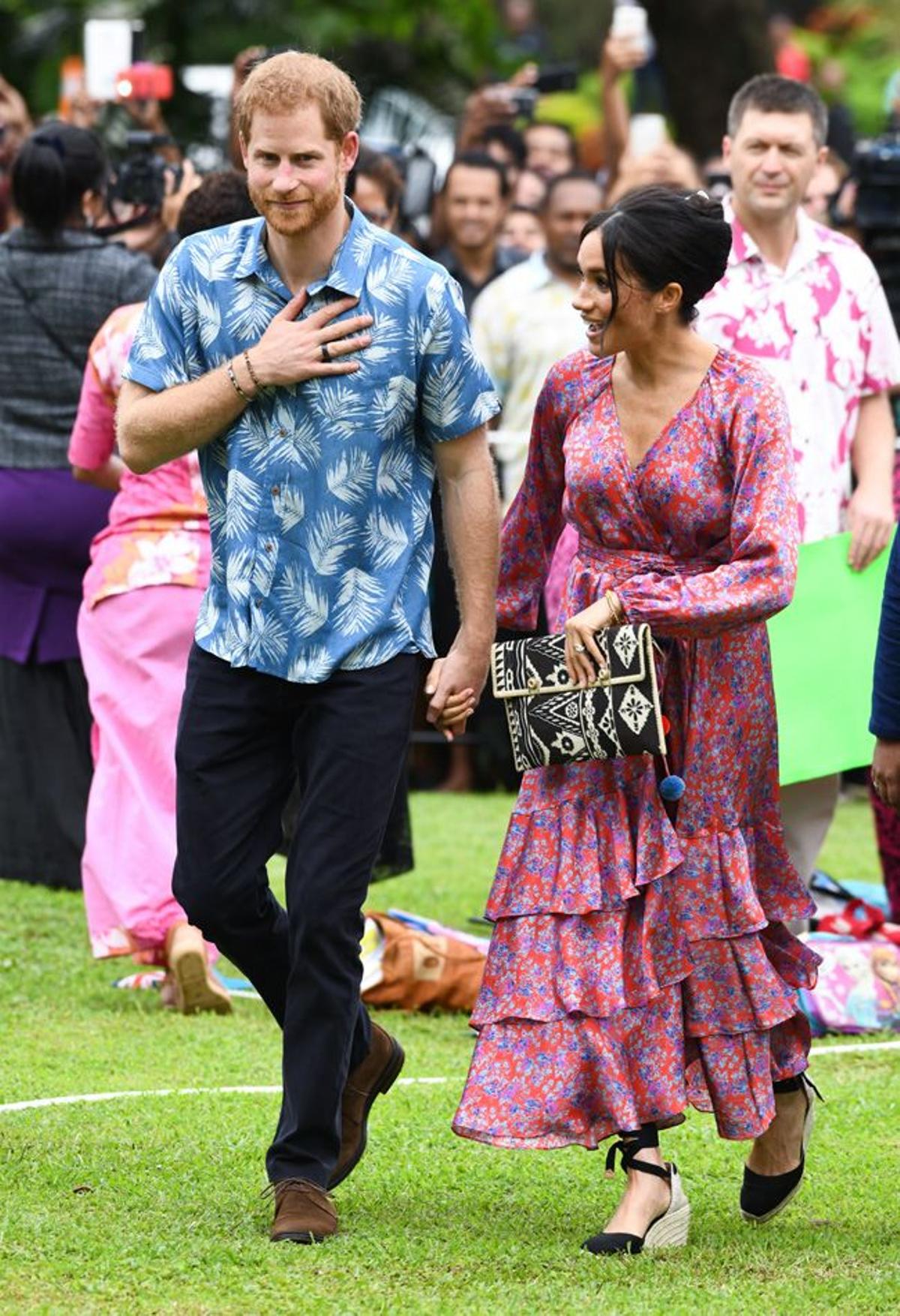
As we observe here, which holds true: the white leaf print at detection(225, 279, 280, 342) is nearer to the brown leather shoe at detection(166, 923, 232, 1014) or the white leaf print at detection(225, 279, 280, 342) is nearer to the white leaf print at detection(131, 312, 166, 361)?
the white leaf print at detection(131, 312, 166, 361)

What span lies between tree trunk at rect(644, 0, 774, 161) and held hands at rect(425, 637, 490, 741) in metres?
14.3

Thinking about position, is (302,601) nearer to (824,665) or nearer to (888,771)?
(888,771)

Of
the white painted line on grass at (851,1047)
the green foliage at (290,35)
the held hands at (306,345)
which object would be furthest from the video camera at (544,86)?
the held hands at (306,345)

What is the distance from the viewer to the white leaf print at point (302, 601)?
491cm

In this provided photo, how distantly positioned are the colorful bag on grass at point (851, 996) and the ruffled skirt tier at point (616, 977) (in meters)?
2.14

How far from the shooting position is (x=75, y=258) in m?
8.04

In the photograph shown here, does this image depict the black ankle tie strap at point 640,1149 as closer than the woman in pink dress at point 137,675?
Yes

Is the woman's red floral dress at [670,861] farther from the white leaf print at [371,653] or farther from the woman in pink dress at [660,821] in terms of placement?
the white leaf print at [371,653]

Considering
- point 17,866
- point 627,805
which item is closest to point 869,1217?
point 627,805

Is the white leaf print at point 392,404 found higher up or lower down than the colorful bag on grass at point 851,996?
higher up

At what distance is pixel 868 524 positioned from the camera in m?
6.82

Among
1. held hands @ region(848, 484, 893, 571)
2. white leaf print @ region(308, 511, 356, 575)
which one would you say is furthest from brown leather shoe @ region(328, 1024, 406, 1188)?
held hands @ region(848, 484, 893, 571)

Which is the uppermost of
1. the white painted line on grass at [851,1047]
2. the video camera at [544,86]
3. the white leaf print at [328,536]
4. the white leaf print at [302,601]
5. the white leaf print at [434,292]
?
the video camera at [544,86]

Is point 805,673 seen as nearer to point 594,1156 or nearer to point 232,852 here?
point 594,1156
